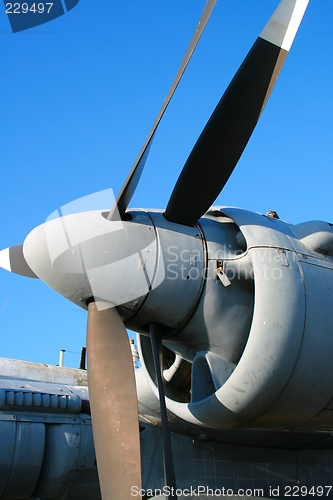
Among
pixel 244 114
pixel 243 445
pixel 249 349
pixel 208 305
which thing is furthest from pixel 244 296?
pixel 243 445

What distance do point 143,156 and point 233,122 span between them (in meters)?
1.28

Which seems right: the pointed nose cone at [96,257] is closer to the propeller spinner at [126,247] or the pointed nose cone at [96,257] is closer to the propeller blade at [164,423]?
the propeller spinner at [126,247]

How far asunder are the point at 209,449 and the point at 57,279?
4.90m

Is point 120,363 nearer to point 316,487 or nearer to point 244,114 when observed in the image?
point 244,114

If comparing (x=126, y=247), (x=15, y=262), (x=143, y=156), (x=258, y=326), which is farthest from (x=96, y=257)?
(x=15, y=262)

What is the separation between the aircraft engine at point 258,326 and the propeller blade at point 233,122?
22.6 inches

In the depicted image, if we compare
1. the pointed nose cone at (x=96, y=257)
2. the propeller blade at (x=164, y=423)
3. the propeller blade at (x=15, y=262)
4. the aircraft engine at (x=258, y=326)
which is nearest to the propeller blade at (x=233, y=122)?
the aircraft engine at (x=258, y=326)

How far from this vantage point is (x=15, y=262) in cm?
879

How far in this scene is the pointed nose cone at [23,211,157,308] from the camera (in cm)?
656

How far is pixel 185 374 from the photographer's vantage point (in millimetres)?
8461

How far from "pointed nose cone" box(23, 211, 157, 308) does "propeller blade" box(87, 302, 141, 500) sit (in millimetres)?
358

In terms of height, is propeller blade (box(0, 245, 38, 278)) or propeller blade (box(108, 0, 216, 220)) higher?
propeller blade (box(108, 0, 216, 220))

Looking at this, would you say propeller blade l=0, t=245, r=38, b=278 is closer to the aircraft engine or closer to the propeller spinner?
the propeller spinner

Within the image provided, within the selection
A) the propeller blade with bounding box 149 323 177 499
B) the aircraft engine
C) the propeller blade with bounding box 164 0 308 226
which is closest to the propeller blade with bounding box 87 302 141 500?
the propeller blade with bounding box 149 323 177 499
